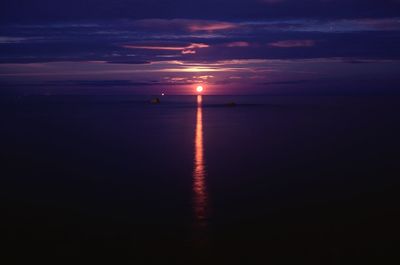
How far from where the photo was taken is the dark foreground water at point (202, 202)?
1555cm

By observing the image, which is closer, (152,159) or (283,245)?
(283,245)

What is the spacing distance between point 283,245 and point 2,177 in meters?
15.9

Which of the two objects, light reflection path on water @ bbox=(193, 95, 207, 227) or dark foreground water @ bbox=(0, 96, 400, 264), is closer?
dark foreground water @ bbox=(0, 96, 400, 264)

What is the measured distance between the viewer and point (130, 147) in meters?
38.4

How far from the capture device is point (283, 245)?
632 inches

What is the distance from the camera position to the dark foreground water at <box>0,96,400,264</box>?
15547 mm

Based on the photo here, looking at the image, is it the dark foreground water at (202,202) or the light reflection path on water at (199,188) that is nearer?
the dark foreground water at (202,202)

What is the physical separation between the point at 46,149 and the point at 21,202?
635 inches

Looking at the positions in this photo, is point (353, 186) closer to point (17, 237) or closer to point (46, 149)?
point (17, 237)

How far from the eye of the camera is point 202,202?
21.6 m

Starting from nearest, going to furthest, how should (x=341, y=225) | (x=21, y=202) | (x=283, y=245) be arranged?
(x=283, y=245) → (x=341, y=225) → (x=21, y=202)

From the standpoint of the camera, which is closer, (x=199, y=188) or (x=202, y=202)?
(x=202, y=202)

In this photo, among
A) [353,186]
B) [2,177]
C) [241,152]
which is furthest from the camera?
[241,152]

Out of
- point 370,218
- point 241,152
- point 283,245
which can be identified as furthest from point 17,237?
point 241,152
